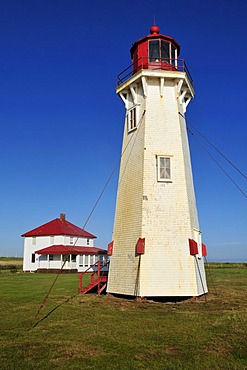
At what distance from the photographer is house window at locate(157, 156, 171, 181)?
16531 mm

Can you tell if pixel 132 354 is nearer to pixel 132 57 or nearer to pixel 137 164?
pixel 137 164

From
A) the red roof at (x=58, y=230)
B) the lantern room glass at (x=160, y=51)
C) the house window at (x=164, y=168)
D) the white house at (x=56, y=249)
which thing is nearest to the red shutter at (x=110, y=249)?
the house window at (x=164, y=168)

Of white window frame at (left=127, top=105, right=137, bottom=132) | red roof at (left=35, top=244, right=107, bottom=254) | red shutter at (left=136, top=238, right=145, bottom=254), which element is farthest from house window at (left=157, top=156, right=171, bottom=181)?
red roof at (left=35, top=244, right=107, bottom=254)

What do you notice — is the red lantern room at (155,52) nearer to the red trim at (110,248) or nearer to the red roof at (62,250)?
the red trim at (110,248)

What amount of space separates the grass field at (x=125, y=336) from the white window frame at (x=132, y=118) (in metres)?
8.74

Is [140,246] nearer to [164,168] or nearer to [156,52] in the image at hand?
[164,168]

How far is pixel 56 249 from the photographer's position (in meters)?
42.9

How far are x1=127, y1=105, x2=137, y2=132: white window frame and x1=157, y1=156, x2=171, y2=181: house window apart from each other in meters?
2.42

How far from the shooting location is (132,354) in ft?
24.7

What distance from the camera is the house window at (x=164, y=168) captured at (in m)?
16.5

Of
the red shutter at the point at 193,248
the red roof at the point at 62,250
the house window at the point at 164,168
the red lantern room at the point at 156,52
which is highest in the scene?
the red lantern room at the point at 156,52

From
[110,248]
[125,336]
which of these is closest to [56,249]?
[110,248]

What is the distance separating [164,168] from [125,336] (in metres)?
9.17

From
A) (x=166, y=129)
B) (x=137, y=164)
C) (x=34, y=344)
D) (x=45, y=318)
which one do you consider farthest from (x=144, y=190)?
(x=34, y=344)
